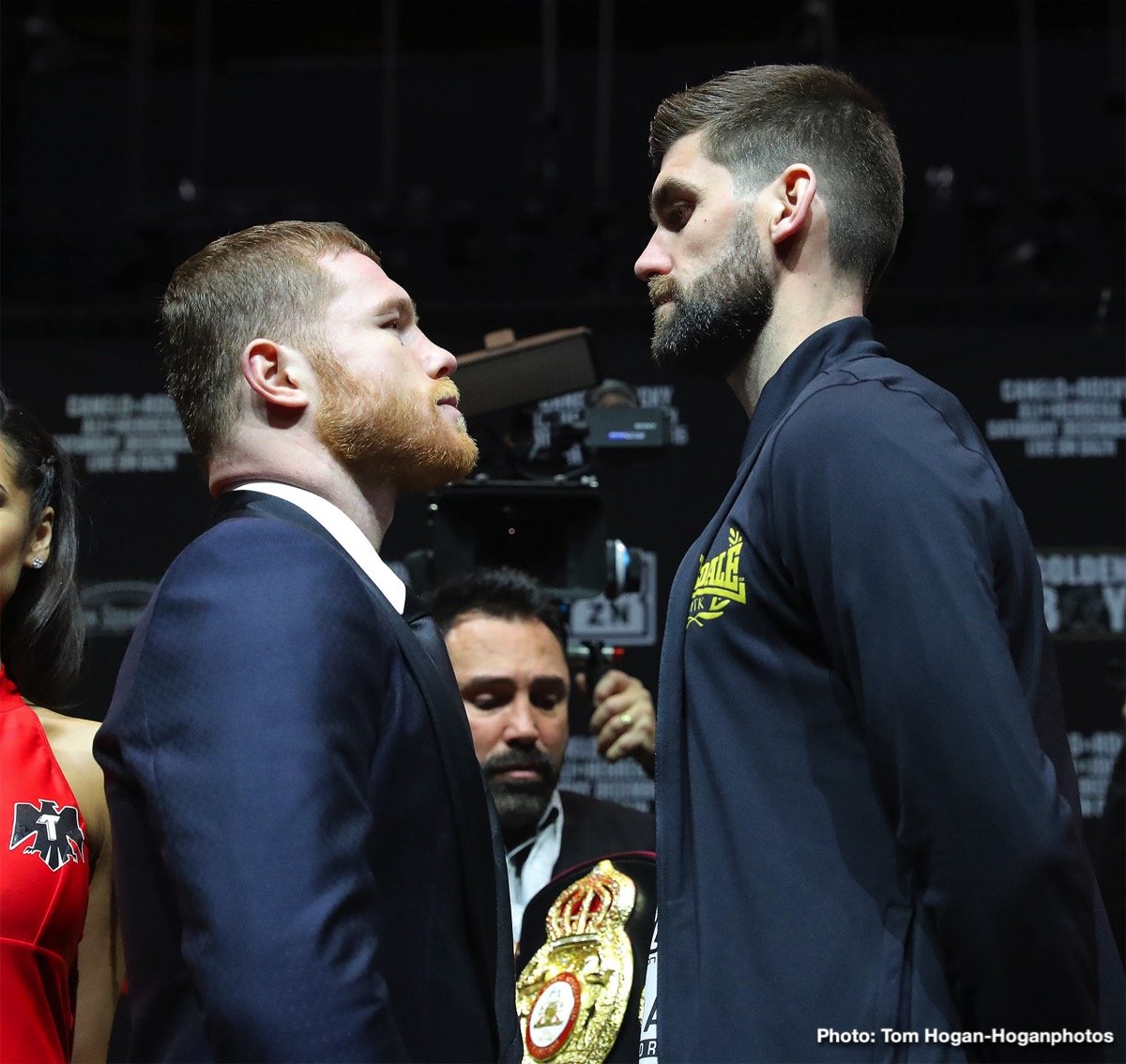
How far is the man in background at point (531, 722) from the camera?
9.53ft

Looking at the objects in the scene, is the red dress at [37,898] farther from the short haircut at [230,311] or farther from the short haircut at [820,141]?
the short haircut at [820,141]

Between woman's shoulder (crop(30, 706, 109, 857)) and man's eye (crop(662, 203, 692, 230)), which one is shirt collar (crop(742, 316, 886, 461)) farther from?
woman's shoulder (crop(30, 706, 109, 857))

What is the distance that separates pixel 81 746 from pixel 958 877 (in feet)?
4.53

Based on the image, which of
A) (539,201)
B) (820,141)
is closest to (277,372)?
(820,141)

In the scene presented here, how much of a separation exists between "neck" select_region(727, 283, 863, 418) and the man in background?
127cm

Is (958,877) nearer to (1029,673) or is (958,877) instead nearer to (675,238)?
(1029,673)

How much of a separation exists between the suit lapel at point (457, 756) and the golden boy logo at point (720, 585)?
0.28 meters

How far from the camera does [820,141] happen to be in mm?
1767

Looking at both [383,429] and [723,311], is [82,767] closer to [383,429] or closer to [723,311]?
[383,429]

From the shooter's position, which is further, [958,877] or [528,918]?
[528,918]

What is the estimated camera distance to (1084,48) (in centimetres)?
557

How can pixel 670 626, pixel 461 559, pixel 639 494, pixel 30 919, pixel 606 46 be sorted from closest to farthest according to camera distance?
pixel 670 626 < pixel 30 919 < pixel 461 559 < pixel 639 494 < pixel 606 46

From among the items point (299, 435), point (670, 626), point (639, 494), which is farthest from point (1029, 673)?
point (639, 494)

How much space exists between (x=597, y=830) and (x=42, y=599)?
4.51ft
